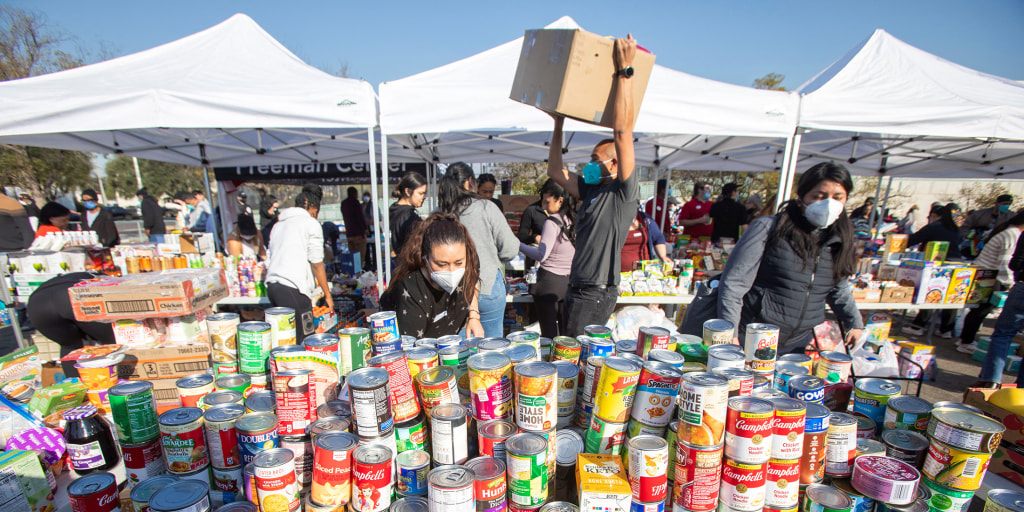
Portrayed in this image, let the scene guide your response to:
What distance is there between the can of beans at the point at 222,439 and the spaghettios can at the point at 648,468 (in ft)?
3.90

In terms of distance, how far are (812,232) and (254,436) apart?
284 centimetres

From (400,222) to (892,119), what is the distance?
4.83m

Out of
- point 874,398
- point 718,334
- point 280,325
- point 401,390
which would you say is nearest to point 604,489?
point 401,390

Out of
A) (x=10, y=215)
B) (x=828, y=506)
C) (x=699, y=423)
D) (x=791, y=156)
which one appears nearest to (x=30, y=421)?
(x=699, y=423)

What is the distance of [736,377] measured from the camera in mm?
1297

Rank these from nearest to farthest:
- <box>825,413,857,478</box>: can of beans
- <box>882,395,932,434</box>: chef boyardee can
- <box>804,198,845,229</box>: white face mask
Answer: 1. <box>825,413,857,478</box>: can of beans
2. <box>882,395,932,434</box>: chef boyardee can
3. <box>804,198,845,229</box>: white face mask

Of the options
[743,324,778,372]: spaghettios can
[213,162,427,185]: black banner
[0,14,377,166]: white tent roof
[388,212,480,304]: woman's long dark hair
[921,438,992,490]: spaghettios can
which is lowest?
[921,438,992,490]: spaghettios can

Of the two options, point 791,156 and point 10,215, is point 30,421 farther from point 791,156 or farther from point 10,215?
point 791,156

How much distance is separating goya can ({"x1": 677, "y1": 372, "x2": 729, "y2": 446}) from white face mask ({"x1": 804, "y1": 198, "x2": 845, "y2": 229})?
168 cm

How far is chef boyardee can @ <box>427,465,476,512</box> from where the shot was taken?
1.01 metres

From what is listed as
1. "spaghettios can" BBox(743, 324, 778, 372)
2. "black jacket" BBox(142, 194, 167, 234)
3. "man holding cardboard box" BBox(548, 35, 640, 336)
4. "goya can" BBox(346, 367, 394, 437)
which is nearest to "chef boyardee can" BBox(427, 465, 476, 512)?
"goya can" BBox(346, 367, 394, 437)

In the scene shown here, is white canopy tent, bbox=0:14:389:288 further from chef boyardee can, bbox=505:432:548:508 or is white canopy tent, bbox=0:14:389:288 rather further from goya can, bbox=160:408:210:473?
chef boyardee can, bbox=505:432:548:508

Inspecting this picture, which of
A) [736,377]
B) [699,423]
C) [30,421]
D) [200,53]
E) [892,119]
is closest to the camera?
[699,423]

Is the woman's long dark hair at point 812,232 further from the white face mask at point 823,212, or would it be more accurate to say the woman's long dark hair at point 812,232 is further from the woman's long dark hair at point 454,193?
the woman's long dark hair at point 454,193
